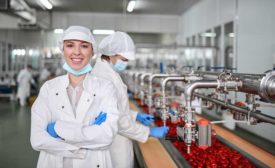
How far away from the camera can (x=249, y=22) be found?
20.0 feet

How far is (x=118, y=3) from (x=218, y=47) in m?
4.23

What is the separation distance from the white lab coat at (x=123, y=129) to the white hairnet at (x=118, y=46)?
0.12 m

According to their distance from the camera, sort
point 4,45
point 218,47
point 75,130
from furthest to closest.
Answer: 1. point 4,45
2. point 218,47
3. point 75,130

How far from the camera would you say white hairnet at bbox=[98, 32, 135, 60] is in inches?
95.0

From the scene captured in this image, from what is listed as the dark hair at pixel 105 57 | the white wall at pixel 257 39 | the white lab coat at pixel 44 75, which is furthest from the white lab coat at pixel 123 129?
the white lab coat at pixel 44 75

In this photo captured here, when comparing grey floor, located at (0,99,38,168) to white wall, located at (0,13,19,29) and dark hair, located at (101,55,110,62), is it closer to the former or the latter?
dark hair, located at (101,55,110,62)

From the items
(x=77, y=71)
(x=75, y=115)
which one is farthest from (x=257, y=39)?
(x=75, y=115)

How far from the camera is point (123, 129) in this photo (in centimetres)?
217

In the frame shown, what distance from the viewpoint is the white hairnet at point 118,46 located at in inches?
95.0

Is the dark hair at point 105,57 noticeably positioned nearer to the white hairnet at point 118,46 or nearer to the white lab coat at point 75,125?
the white hairnet at point 118,46

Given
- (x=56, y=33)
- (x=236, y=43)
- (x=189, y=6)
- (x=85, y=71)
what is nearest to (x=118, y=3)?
(x=189, y=6)

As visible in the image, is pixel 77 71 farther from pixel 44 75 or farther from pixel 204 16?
pixel 44 75

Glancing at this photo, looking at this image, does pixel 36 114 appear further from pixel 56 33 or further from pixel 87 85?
pixel 56 33

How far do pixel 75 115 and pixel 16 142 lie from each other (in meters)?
4.10
